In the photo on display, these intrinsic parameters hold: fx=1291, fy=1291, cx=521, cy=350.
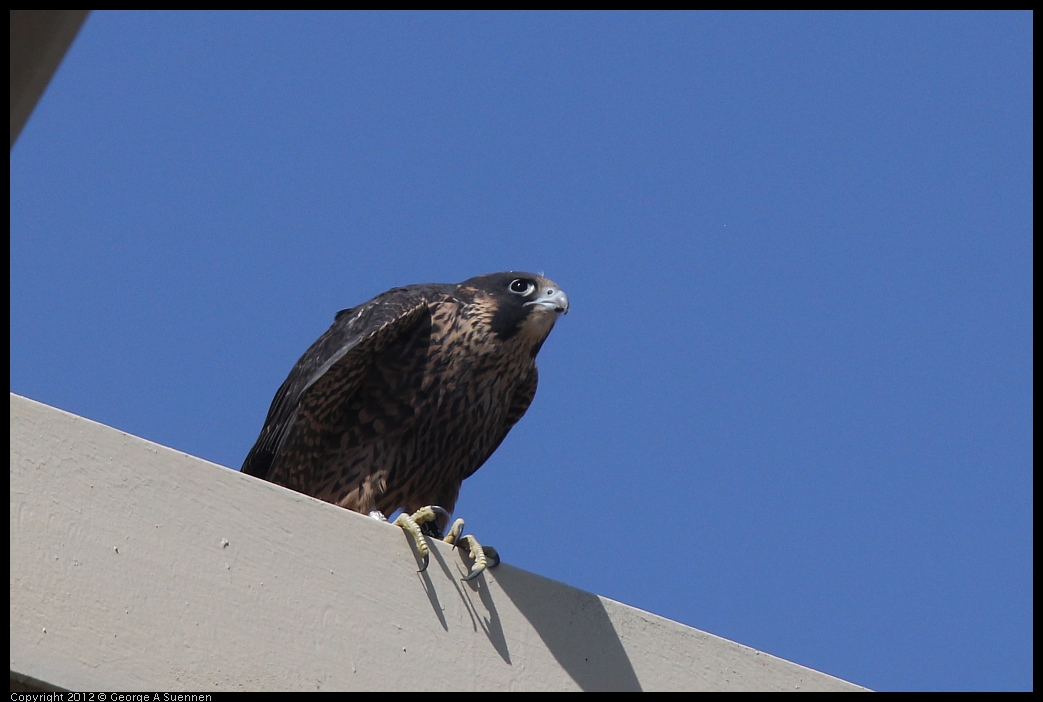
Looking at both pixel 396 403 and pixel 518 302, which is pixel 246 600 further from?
pixel 518 302

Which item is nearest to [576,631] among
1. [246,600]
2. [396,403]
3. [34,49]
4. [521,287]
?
[246,600]

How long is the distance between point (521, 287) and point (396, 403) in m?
0.85

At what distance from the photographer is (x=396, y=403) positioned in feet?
17.6

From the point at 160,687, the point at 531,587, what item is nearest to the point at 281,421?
the point at 531,587

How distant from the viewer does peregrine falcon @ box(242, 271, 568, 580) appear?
17.4 ft

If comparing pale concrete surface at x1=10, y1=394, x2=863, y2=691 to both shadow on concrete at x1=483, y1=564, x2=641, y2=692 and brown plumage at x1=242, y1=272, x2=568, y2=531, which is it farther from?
brown plumage at x1=242, y1=272, x2=568, y2=531

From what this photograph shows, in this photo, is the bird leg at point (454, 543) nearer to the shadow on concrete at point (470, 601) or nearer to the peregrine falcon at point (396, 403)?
the shadow on concrete at point (470, 601)

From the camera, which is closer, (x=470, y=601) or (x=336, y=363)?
(x=470, y=601)

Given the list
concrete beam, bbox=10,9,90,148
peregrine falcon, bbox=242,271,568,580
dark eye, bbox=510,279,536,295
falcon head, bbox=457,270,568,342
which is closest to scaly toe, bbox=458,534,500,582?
peregrine falcon, bbox=242,271,568,580

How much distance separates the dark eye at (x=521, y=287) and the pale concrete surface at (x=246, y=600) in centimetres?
201

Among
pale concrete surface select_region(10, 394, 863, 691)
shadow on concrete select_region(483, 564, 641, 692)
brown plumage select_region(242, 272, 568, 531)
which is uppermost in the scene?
brown plumage select_region(242, 272, 568, 531)

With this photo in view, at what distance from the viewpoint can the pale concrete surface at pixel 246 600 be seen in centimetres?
319
